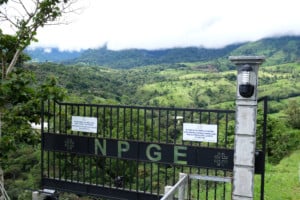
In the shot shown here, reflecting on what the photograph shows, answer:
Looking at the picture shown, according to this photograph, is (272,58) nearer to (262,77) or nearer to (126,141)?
(262,77)

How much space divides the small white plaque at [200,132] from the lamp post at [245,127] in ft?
1.05

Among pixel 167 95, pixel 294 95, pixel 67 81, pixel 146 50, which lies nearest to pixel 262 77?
pixel 294 95

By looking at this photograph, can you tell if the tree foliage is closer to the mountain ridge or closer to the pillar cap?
the pillar cap

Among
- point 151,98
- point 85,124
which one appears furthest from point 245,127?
point 151,98

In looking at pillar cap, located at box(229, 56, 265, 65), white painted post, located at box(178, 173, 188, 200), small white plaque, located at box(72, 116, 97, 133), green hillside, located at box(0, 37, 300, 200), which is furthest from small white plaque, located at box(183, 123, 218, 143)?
green hillside, located at box(0, 37, 300, 200)

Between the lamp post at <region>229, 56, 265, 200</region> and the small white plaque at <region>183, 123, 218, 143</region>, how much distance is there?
321 mm

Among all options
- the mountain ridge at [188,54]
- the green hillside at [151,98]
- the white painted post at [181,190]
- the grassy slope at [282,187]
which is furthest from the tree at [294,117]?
the mountain ridge at [188,54]

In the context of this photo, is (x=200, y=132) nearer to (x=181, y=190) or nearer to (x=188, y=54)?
(x=181, y=190)

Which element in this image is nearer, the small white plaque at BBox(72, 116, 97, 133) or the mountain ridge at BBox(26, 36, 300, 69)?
the small white plaque at BBox(72, 116, 97, 133)

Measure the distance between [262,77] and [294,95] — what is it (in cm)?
1859

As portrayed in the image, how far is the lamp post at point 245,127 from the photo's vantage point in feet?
11.1

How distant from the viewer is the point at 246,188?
3.39 metres

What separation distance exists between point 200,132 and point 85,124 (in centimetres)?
166

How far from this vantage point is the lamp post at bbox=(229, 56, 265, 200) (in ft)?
11.1
